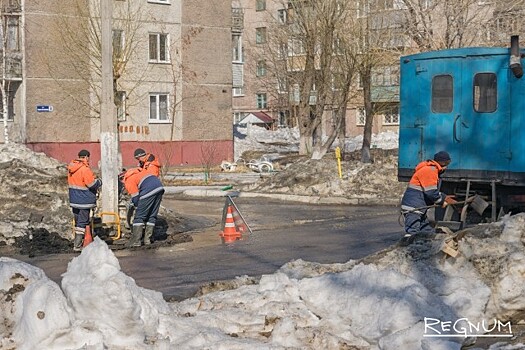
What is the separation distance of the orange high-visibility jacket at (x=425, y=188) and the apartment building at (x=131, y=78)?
25725mm

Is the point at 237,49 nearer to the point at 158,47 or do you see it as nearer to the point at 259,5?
the point at 158,47

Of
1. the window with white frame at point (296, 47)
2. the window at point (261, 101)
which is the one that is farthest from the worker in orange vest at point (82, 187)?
the window at point (261, 101)

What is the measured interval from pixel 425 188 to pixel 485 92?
3132 millimetres

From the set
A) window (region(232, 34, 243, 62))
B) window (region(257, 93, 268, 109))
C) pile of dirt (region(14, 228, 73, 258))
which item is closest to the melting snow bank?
pile of dirt (region(14, 228, 73, 258))

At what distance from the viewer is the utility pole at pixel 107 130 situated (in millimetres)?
18641

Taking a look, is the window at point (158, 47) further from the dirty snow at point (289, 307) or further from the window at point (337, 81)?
the dirty snow at point (289, 307)

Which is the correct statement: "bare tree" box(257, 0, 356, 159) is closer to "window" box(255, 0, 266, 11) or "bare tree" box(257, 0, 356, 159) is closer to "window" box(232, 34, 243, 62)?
"window" box(232, 34, 243, 62)

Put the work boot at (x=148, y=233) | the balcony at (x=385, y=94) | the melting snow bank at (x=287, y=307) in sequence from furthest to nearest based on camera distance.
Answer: the balcony at (x=385, y=94), the work boot at (x=148, y=233), the melting snow bank at (x=287, y=307)

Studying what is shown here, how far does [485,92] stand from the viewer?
53.8 ft

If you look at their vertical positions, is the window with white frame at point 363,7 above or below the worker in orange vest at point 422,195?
above

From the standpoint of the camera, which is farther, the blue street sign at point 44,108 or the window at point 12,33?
the blue street sign at point 44,108

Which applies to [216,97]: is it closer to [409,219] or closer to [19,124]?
→ [19,124]

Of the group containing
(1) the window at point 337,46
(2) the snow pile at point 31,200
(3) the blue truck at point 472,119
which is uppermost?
(1) the window at point 337,46

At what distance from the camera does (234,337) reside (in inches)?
337
